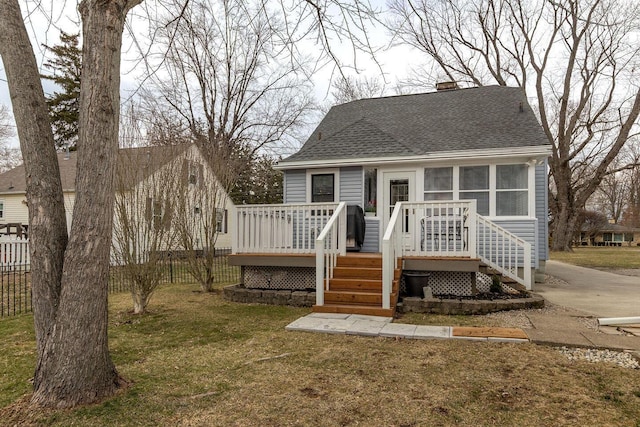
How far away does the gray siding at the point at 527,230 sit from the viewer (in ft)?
27.7

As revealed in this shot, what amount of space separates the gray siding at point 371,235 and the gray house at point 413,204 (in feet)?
0.08

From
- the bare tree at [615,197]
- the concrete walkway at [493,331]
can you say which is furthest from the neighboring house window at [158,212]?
the bare tree at [615,197]

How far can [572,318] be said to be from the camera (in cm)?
582

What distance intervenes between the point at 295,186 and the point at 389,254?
4.93m

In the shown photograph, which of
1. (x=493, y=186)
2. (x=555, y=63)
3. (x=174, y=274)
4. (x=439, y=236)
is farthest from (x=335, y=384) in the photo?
(x=555, y=63)

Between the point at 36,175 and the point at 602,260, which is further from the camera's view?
the point at 602,260

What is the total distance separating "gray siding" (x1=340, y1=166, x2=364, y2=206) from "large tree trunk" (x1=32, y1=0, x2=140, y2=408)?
274 inches

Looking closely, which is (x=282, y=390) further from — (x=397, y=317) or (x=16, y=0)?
(x=16, y=0)

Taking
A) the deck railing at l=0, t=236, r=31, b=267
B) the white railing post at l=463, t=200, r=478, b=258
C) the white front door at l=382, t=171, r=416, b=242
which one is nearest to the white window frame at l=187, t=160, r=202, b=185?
the white front door at l=382, t=171, r=416, b=242

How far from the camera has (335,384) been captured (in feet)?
11.4

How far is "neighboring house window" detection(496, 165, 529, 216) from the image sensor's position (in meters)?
8.60

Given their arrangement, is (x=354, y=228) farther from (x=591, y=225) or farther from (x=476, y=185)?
(x=591, y=225)

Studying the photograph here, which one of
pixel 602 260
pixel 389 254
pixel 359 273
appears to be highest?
pixel 389 254

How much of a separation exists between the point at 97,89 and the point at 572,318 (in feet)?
22.0
